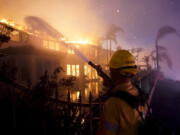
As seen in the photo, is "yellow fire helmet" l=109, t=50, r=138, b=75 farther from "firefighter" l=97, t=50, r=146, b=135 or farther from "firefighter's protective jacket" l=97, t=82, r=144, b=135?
"firefighter's protective jacket" l=97, t=82, r=144, b=135

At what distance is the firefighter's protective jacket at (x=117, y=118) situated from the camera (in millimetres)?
2035

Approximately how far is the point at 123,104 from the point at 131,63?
1.84 ft

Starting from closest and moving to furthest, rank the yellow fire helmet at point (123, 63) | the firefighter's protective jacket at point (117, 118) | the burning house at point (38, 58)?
the firefighter's protective jacket at point (117, 118), the yellow fire helmet at point (123, 63), the burning house at point (38, 58)

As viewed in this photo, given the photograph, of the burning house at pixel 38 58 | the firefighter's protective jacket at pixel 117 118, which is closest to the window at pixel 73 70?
the burning house at pixel 38 58

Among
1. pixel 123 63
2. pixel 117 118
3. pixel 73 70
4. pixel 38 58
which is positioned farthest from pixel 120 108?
pixel 73 70

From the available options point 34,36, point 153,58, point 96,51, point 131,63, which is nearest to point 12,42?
point 34,36

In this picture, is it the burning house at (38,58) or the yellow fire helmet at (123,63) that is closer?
the yellow fire helmet at (123,63)

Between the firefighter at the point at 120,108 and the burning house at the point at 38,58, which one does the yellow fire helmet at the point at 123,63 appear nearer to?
the firefighter at the point at 120,108

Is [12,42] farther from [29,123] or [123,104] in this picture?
[123,104]

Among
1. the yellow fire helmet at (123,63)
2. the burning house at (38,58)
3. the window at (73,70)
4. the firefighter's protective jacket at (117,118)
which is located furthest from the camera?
the window at (73,70)

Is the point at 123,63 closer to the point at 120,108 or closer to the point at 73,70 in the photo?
the point at 120,108

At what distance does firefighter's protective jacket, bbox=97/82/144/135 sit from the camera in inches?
80.1

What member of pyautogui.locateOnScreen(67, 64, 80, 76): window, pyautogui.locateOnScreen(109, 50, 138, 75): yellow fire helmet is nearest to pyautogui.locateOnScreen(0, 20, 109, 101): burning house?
pyautogui.locateOnScreen(67, 64, 80, 76): window

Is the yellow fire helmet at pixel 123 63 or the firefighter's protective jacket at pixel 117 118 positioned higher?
the yellow fire helmet at pixel 123 63
